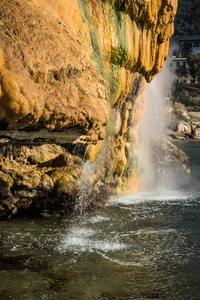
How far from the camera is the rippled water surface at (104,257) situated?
5.89 meters

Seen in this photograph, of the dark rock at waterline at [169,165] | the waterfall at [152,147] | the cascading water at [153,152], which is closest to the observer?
the cascading water at [153,152]

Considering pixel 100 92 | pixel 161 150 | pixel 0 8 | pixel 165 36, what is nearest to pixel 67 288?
pixel 100 92

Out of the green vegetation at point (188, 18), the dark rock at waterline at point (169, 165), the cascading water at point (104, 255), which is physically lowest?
the cascading water at point (104, 255)

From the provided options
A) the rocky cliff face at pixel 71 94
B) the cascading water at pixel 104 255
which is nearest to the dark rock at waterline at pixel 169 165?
the rocky cliff face at pixel 71 94

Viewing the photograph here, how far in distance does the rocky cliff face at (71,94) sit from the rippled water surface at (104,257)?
866 mm

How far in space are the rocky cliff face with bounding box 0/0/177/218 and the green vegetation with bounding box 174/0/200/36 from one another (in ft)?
336

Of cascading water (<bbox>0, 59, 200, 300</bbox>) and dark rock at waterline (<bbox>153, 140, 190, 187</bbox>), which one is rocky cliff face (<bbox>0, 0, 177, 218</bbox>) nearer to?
cascading water (<bbox>0, 59, 200, 300</bbox>)

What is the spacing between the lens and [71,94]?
23.3 feet

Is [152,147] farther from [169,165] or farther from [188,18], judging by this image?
[188,18]

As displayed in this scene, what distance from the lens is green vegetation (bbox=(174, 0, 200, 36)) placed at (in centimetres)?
11172

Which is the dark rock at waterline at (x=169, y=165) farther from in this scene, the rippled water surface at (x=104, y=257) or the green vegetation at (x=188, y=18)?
the green vegetation at (x=188, y=18)

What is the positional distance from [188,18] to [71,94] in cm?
11892

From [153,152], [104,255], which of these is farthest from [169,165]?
[104,255]

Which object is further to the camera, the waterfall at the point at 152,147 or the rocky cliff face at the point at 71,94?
the waterfall at the point at 152,147
